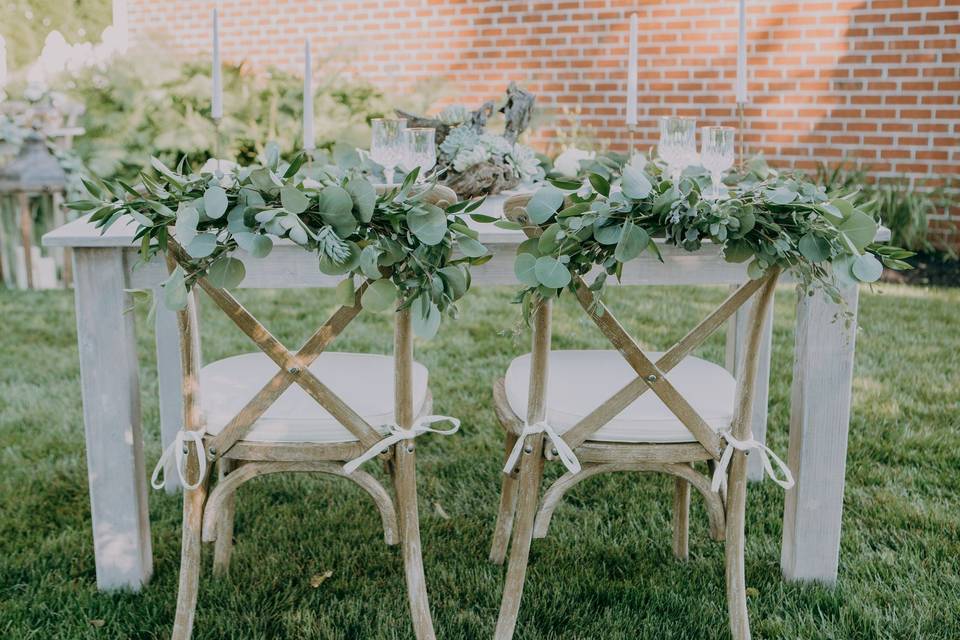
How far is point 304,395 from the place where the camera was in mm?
1891

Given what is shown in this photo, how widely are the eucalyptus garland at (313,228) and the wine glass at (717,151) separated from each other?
2.28 feet

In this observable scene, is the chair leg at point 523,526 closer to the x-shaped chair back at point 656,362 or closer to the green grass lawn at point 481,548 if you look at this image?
the x-shaped chair back at point 656,362

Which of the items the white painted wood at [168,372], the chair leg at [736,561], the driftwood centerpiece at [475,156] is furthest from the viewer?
the white painted wood at [168,372]

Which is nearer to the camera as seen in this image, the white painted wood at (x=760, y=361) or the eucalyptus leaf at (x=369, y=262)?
the eucalyptus leaf at (x=369, y=262)

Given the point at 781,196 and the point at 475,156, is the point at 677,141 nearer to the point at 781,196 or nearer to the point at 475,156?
the point at 475,156

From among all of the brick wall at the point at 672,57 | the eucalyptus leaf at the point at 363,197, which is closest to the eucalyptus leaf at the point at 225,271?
the eucalyptus leaf at the point at 363,197

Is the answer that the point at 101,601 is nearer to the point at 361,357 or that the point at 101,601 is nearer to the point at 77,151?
the point at 361,357

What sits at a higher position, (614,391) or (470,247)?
(470,247)

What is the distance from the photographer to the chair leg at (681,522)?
217 centimetres

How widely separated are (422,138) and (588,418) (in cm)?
69

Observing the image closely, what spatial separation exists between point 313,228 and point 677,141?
95 cm

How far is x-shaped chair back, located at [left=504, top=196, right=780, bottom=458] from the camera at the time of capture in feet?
5.38

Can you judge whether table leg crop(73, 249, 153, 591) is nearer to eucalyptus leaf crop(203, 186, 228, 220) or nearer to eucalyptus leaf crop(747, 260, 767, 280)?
eucalyptus leaf crop(203, 186, 228, 220)

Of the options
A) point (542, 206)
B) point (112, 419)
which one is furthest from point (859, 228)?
point (112, 419)
